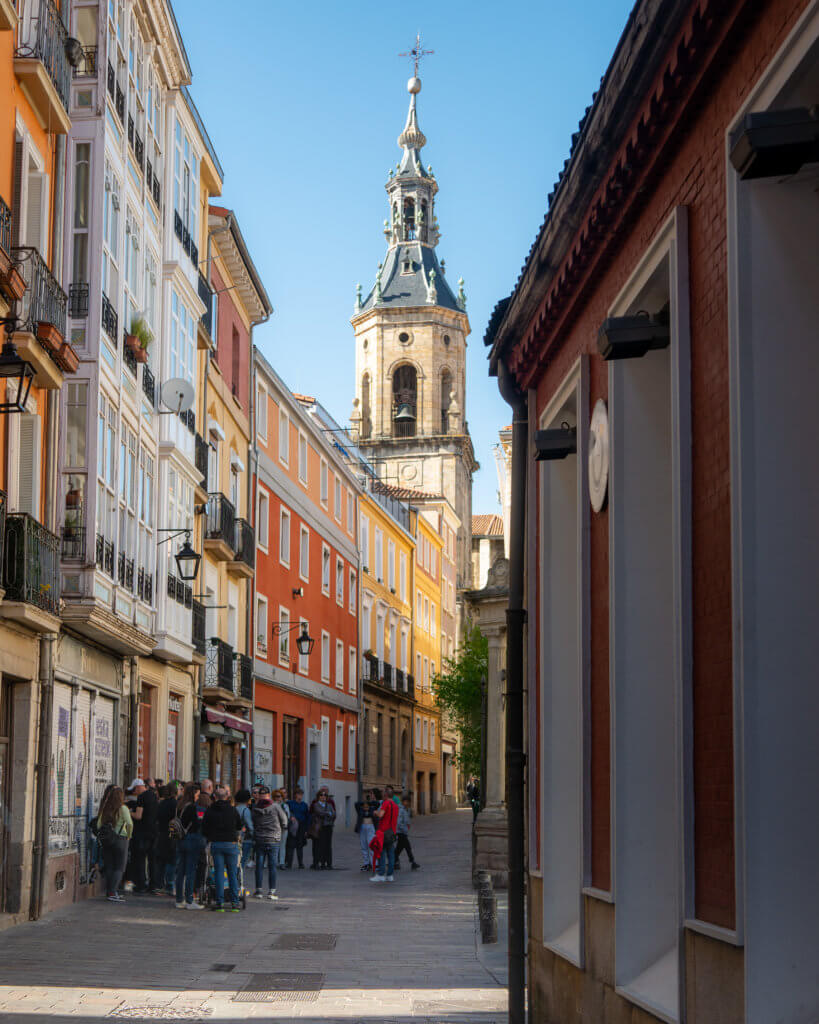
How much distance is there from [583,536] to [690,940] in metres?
3.46

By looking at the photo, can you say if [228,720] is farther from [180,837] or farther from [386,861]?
[180,837]

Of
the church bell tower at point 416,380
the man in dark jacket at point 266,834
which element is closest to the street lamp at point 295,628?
the man in dark jacket at point 266,834

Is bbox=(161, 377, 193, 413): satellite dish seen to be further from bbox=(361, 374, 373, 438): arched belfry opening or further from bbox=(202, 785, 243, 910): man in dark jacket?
bbox=(361, 374, 373, 438): arched belfry opening

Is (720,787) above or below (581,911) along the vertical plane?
above

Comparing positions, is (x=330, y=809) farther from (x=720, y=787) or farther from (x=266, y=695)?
(x=720, y=787)

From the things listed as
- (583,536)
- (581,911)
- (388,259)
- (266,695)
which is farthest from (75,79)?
(388,259)

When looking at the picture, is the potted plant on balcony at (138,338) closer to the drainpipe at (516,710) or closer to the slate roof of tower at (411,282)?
the drainpipe at (516,710)

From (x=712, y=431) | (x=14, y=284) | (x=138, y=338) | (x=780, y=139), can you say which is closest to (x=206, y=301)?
(x=138, y=338)

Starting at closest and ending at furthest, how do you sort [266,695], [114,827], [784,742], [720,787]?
1. [784,742]
2. [720,787]
3. [114,827]
4. [266,695]

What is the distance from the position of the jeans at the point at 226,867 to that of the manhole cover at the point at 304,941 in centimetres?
231

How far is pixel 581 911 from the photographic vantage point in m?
9.52

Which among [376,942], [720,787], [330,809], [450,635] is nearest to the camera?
[720,787]

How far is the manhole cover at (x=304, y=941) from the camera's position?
16.5 meters

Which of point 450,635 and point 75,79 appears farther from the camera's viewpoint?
point 450,635
